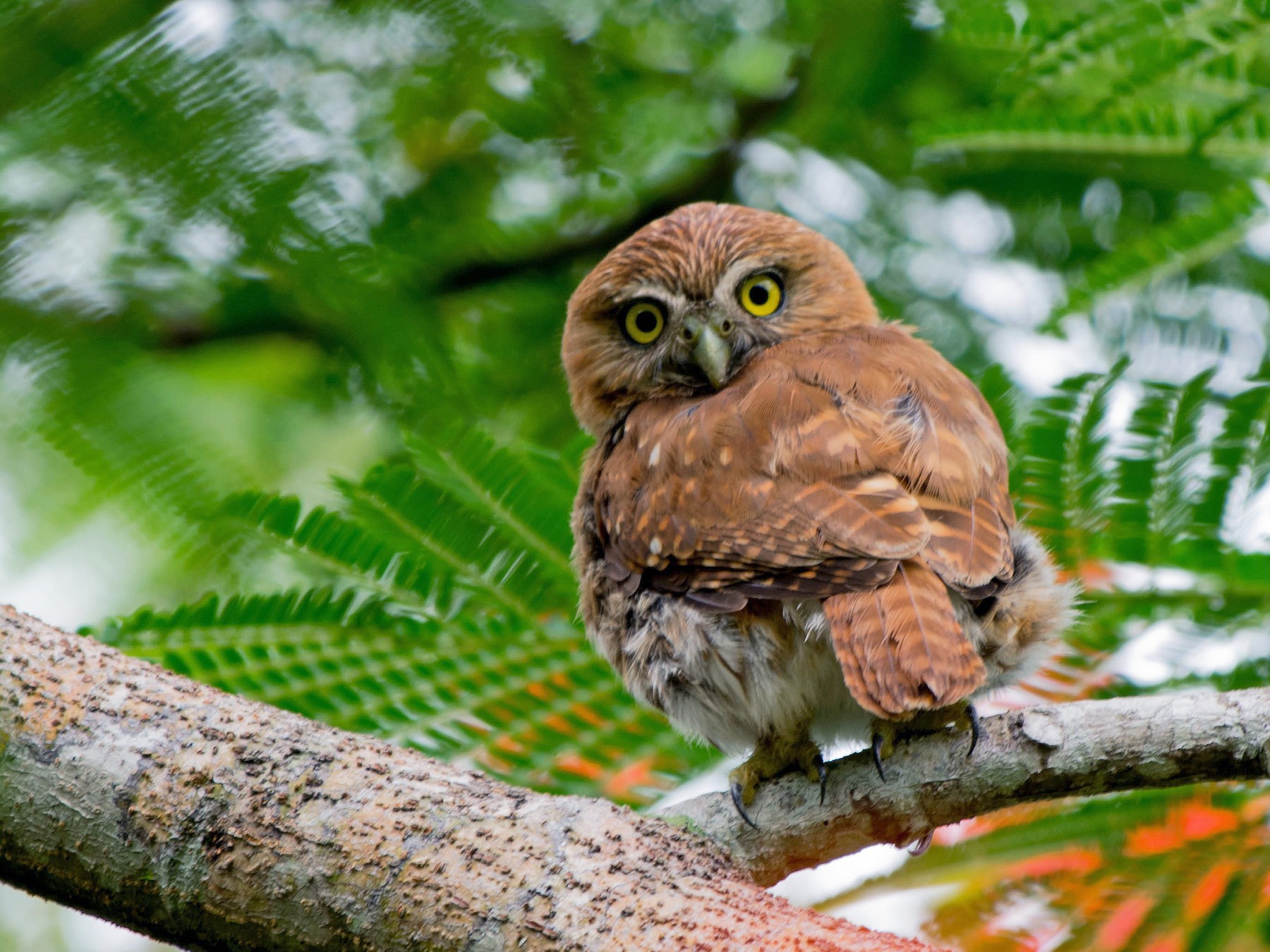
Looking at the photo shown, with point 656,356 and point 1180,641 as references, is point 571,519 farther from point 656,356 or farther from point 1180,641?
Answer: point 1180,641

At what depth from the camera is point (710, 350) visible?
321 centimetres

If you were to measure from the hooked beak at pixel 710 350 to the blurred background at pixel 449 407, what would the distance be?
41cm

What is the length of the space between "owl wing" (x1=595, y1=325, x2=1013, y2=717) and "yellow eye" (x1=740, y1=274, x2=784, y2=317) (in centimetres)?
44

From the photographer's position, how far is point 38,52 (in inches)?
99.7

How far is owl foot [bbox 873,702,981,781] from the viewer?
2197 millimetres

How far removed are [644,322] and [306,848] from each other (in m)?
1.94

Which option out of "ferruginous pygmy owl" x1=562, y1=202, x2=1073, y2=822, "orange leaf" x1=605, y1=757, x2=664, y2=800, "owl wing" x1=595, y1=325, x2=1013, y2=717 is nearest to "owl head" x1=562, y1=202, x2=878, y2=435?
"ferruginous pygmy owl" x1=562, y1=202, x2=1073, y2=822

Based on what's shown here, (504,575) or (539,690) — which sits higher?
(504,575)

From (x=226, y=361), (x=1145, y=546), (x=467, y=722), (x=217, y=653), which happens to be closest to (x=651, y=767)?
(x=467, y=722)

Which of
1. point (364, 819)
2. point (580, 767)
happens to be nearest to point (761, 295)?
point (580, 767)

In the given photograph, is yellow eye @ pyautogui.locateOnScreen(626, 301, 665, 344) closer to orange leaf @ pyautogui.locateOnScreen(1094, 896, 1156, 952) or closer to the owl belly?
the owl belly

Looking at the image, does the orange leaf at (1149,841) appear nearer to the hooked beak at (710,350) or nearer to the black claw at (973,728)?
the black claw at (973,728)

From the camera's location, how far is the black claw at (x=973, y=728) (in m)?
2.13

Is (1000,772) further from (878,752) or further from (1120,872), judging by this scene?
(1120,872)
